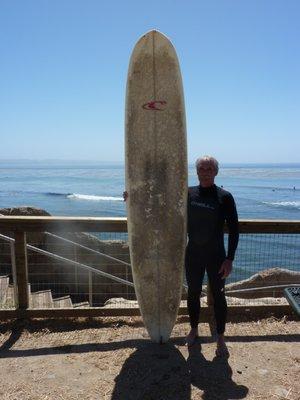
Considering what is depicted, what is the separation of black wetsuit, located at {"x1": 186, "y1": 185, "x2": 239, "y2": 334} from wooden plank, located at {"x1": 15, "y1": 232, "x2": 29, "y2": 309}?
5.50 ft

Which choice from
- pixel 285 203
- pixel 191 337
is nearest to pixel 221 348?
pixel 191 337

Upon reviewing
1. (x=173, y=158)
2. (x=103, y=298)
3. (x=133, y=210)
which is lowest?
(x=103, y=298)

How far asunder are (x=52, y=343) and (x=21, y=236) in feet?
3.55

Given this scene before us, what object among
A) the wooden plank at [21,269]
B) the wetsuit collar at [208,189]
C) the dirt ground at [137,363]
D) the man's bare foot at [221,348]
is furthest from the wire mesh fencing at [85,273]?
the wetsuit collar at [208,189]

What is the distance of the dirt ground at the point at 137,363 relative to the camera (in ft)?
11.1

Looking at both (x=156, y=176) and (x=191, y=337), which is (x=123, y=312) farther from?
(x=156, y=176)

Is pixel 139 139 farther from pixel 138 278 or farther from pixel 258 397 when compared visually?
pixel 258 397

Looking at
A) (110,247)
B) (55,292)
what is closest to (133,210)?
(55,292)

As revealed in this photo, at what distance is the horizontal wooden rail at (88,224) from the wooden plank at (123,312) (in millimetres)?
848

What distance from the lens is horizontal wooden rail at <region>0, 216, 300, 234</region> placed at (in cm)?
444

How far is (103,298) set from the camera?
30.3ft

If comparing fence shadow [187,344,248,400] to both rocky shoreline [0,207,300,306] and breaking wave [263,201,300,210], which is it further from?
breaking wave [263,201,300,210]

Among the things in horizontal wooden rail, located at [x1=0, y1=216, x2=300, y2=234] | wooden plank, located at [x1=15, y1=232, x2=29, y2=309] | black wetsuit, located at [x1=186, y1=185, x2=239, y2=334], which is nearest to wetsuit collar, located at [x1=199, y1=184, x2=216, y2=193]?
black wetsuit, located at [x1=186, y1=185, x2=239, y2=334]

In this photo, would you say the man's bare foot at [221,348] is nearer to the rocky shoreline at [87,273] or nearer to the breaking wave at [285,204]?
the rocky shoreline at [87,273]
